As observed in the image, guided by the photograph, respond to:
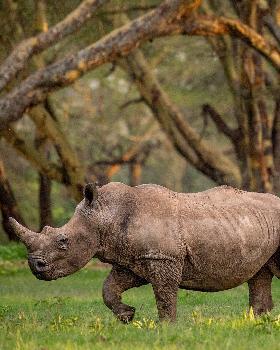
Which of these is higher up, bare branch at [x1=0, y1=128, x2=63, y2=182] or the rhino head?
bare branch at [x1=0, y1=128, x2=63, y2=182]

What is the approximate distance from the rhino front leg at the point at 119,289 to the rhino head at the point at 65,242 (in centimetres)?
35

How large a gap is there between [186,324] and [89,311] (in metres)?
3.45

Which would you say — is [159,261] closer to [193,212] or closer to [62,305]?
[193,212]

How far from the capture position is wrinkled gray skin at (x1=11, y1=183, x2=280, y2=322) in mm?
9641

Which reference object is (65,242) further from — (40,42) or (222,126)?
(222,126)

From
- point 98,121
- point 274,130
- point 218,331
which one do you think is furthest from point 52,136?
point 98,121

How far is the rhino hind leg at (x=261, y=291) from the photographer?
10930 mm

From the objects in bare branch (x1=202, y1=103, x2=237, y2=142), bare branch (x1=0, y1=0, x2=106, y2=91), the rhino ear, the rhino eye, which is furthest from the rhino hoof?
bare branch (x1=202, y1=103, x2=237, y2=142)

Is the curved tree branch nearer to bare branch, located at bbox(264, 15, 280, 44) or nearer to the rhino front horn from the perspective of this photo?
bare branch, located at bbox(264, 15, 280, 44)

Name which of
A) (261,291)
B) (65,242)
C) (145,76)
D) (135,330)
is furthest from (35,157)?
(135,330)

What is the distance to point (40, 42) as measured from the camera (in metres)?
17.9

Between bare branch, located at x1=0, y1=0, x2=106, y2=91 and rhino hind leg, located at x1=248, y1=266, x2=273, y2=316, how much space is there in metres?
7.68

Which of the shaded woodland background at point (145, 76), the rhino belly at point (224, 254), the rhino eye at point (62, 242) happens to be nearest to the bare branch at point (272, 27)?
the shaded woodland background at point (145, 76)

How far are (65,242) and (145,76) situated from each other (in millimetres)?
15940
